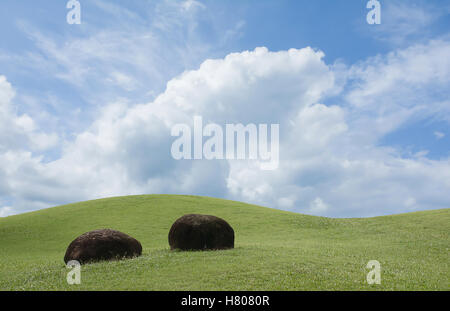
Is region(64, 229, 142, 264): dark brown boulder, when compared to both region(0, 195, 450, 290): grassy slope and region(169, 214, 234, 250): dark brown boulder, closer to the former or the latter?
region(0, 195, 450, 290): grassy slope

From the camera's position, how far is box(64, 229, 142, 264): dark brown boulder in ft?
72.7

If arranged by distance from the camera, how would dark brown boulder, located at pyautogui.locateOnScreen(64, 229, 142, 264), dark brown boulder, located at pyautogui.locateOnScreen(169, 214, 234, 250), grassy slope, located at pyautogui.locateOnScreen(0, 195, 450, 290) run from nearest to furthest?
grassy slope, located at pyautogui.locateOnScreen(0, 195, 450, 290) < dark brown boulder, located at pyautogui.locateOnScreen(64, 229, 142, 264) < dark brown boulder, located at pyautogui.locateOnScreen(169, 214, 234, 250)

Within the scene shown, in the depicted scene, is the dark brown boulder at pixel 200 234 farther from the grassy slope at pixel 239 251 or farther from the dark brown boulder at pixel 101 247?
the dark brown boulder at pixel 101 247

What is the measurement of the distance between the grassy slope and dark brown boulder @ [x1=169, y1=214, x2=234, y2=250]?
4.32 ft

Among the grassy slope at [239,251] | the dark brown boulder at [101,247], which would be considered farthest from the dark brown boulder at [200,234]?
the dark brown boulder at [101,247]

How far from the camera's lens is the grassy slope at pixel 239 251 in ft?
51.1

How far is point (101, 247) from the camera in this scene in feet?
73.5

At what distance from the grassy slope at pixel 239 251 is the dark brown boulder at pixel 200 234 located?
1.32 meters

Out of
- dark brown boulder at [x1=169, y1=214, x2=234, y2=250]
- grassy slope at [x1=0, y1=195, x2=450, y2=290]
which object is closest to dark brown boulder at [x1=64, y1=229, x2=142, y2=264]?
grassy slope at [x1=0, y1=195, x2=450, y2=290]

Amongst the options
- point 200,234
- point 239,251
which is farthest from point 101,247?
point 239,251

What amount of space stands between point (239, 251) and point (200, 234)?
9.68 ft

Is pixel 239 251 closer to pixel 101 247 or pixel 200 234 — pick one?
pixel 200 234

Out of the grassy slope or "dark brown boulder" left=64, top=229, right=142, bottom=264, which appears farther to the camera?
"dark brown boulder" left=64, top=229, right=142, bottom=264

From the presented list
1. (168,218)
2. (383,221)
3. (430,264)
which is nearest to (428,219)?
(383,221)
